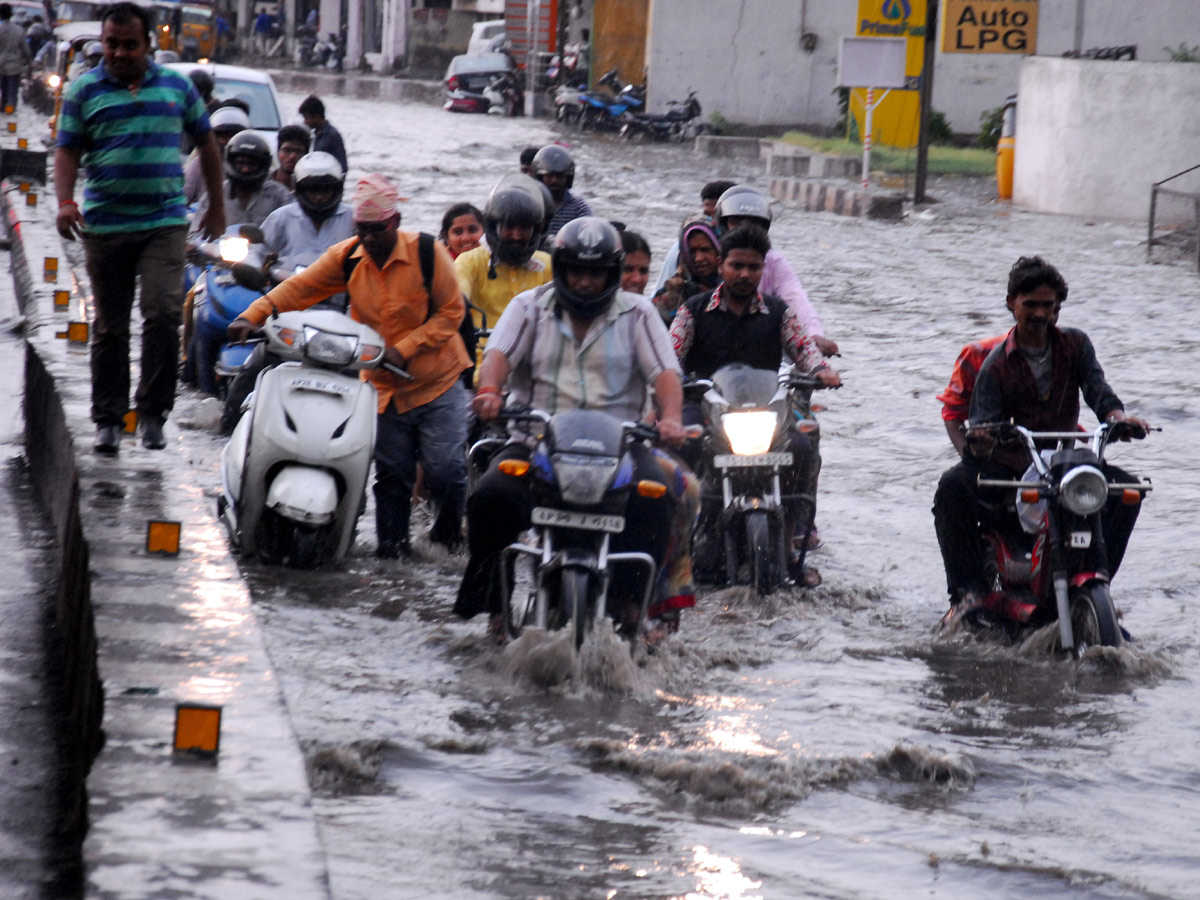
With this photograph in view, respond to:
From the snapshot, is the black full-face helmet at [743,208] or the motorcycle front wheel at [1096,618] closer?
the motorcycle front wheel at [1096,618]

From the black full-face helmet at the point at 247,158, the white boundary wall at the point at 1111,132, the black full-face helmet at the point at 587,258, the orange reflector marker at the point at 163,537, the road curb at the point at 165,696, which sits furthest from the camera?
the white boundary wall at the point at 1111,132

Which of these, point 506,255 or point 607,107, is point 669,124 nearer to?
point 607,107

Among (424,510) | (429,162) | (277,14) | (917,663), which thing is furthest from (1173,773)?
Result: (277,14)

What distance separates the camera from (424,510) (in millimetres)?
8352

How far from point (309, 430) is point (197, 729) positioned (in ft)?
9.19

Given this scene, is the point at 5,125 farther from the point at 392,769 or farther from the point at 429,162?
the point at 392,769

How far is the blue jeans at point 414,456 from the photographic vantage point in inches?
281

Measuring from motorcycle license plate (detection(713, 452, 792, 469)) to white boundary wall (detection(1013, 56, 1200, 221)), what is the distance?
55.6ft

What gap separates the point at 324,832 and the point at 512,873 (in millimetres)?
483

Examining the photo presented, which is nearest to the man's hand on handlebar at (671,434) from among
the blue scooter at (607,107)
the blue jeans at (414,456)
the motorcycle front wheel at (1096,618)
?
the motorcycle front wheel at (1096,618)

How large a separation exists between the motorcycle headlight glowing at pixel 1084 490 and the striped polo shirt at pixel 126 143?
10.9 feet

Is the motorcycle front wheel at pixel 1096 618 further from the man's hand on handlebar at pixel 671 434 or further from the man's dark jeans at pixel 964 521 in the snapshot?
the man's hand on handlebar at pixel 671 434

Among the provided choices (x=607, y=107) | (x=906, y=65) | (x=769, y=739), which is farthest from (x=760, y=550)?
(x=607, y=107)

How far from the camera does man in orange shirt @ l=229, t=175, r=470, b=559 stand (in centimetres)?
688
